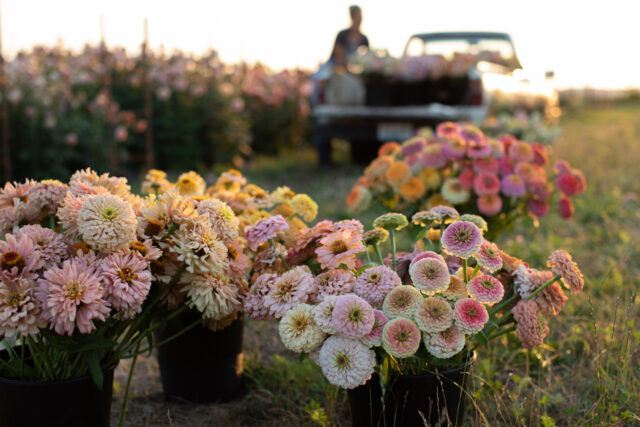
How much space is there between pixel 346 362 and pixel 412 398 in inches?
9.7

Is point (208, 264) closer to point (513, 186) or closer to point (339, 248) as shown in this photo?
point (339, 248)

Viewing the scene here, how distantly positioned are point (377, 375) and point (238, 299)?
49 cm

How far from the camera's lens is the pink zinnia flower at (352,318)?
1436 millimetres

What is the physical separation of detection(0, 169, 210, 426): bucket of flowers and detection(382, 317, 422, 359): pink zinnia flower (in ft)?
1.81

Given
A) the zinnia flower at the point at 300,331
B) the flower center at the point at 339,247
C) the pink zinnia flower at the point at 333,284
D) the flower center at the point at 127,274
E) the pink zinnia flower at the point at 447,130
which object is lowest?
the zinnia flower at the point at 300,331

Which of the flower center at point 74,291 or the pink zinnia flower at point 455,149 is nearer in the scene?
the flower center at point 74,291

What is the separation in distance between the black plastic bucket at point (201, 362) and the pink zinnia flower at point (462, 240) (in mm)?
832

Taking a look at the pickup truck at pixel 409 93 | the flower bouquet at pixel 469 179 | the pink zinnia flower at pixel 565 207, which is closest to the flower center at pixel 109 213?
the flower bouquet at pixel 469 179

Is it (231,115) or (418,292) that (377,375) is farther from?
(231,115)

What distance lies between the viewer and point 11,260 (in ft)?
4.63

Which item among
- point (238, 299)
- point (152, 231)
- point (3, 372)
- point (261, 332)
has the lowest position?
point (261, 332)

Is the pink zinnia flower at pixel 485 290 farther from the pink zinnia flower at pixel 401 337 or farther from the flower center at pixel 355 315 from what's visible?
the flower center at pixel 355 315

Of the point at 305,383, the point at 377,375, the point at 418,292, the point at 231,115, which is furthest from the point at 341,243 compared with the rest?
the point at 231,115

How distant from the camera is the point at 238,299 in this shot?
1.83 meters
